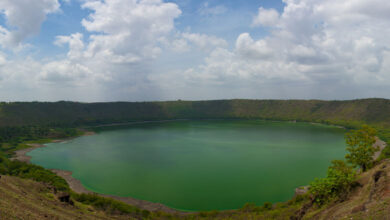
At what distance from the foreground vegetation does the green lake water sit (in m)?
6.47

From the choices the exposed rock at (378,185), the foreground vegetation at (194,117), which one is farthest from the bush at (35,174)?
the exposed rock at (378,185)

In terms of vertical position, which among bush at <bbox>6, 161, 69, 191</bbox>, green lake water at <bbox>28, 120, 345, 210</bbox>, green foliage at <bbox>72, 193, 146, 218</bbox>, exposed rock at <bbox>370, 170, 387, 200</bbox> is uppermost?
exposed rock at <bbox>370, 170, 387, 200</bbox>

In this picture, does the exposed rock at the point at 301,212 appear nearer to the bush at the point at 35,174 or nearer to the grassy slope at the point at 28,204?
the grassy slope at the point at 28,204

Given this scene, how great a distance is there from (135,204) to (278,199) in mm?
21481

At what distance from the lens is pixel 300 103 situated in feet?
639

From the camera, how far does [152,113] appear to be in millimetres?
190125


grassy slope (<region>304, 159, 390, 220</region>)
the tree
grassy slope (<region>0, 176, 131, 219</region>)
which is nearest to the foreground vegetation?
the tree

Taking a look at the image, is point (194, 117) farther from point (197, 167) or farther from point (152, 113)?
point (197, 167)

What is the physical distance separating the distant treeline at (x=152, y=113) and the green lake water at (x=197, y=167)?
5687 centimetres

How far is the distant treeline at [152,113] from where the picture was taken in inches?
5079

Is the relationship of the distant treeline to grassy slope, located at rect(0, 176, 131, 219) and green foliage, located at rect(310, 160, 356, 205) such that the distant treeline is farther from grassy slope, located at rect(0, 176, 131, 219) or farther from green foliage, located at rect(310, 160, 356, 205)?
green foliage, located at rect(310, 160, 356, 205)

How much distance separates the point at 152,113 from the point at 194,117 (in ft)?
110

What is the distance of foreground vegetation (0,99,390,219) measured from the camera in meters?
20.8

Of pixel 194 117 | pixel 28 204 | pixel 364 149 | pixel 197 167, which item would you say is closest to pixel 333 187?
pixel 364 149
